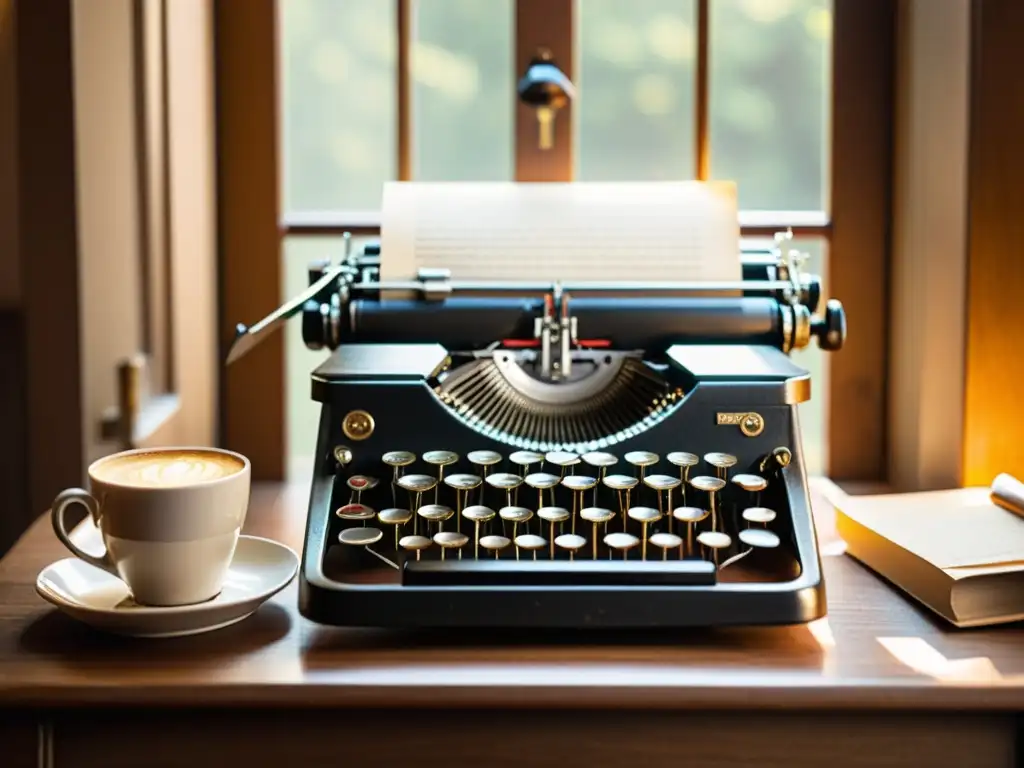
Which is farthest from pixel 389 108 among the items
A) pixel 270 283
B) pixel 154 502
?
pixel 154 502

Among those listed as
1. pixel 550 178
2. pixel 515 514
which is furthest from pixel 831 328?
pixel 550 178

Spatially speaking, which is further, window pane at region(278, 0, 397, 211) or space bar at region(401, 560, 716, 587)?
window pane at region(278, 0, 397, 211)

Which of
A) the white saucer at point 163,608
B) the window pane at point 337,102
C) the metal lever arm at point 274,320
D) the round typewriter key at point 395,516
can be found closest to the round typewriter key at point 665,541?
the round typewriter key at point 395,516

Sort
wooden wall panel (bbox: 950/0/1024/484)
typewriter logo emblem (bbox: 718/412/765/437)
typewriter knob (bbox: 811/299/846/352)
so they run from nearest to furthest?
typewriter logo emblem (bbox: 718/412/765/437), typewriter knob (bbox: 811/299/846/352), wooden wall panel (bbox: 950/0/1024/484)

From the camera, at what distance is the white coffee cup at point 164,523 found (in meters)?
0.93

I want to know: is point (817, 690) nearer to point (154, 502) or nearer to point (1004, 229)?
point (154, 502)

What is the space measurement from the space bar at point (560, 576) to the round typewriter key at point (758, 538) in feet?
0.15

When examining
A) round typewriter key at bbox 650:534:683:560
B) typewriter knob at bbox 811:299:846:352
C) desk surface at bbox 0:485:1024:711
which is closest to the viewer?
desk surface at bbox 0:485:1024:711

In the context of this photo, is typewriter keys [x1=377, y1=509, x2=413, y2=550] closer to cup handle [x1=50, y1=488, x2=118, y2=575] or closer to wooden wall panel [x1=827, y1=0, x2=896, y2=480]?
cup handle [x1=50, y1=488, x2=118, y2=575]

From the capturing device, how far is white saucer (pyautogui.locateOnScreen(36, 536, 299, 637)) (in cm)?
94

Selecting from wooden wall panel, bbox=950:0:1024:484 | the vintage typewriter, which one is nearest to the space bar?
the vintage typewriter

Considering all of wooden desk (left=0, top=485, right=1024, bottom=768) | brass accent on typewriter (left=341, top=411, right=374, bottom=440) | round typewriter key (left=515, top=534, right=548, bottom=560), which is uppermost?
brass accent on typewriter (left=341, top=411, right=374, bottom=440)

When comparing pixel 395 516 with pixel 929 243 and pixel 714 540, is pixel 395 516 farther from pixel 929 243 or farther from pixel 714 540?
pixel 929 243

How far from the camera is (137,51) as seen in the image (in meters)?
1.45
